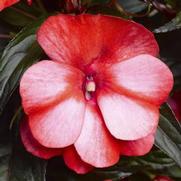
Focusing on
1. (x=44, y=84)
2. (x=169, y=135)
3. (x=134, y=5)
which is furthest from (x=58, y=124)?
(x=134, y=5)

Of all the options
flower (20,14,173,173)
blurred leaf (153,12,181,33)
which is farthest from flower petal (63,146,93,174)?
blurred leaf (153,12,181,33)

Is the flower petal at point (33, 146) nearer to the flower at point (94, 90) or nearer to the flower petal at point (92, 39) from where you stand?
the flower at point (94, 90)

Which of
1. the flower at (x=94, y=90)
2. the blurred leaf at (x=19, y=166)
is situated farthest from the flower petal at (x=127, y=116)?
the blurred leaf at (x=19, y=166)

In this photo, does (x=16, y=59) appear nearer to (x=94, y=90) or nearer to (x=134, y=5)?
(x=94, y=90)

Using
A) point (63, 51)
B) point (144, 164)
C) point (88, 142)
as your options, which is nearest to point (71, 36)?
point (63, 51)

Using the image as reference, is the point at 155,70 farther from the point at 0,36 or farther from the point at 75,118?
the point at 0,36
